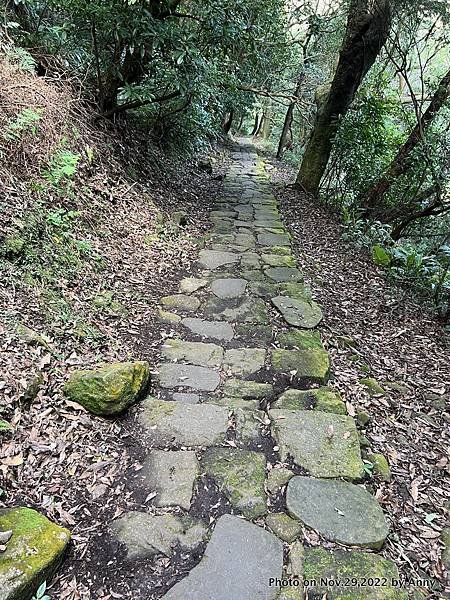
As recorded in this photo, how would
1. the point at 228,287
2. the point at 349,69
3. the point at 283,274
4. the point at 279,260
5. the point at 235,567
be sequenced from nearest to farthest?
1. the point at 235,567
2. the point at 228,287
3. the point at 283,274
4. the point at 279,260
5. the point at 349,69

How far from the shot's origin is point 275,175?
10625 millimetres

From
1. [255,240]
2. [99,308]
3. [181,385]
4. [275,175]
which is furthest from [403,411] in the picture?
[275,175]

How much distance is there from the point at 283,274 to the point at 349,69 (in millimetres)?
4302

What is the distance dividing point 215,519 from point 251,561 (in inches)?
8.7

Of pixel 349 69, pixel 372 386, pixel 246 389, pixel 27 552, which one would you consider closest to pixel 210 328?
pixel 246 389

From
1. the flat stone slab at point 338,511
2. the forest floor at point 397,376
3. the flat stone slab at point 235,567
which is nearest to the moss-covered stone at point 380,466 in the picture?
the forest floor at point 397,376

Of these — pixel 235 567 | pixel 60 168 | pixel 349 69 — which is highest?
pixel 349 69

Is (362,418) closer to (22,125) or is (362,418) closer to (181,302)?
(181,302)

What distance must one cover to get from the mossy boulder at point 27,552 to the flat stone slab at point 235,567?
0.42 metres

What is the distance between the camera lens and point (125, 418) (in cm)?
220

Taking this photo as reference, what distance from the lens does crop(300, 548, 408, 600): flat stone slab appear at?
4.86 feet

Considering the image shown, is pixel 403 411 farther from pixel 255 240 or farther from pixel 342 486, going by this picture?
pixel 255 240

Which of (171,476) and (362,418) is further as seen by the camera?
(362,418)

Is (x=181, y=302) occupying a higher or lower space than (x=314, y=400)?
lower
